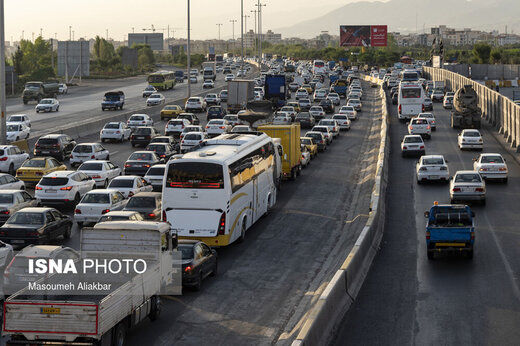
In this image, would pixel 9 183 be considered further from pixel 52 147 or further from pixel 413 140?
pixel 413 140

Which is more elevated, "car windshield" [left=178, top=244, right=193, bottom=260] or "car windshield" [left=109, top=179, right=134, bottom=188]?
"car windshield" [left=109, top=179, right=134, bottom=188]

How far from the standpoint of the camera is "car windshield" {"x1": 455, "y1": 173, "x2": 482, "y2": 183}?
1414 inches

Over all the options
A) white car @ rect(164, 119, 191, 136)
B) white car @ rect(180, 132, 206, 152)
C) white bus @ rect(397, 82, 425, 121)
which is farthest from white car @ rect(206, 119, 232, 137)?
white bus @ rect(397, 82, 425, 121)

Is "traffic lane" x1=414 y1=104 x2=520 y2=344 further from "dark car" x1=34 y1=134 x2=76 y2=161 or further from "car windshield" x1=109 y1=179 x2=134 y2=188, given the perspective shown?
"dark car" x1=34 y1=134 x2=76 y2=161

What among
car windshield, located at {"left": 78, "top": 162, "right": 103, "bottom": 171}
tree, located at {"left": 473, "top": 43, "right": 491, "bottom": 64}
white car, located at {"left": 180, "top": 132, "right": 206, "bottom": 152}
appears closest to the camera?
car windshield, located at {"left": 78, "top": 162, "right": 103, "bottom": 171}

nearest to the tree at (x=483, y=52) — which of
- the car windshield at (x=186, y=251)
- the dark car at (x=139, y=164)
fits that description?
the dark car at (x=139, y=164)

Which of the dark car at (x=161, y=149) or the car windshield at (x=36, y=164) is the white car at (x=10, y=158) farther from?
the dark car at (x=161, y=149)

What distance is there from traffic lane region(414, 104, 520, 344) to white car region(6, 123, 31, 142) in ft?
93.3

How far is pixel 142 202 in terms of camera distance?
99.2ft

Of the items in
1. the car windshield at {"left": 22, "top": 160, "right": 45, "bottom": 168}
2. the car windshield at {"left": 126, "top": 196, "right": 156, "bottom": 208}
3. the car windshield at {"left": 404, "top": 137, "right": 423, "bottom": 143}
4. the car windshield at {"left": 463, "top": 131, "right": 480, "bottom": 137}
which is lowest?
the car windshield at {"left": 126, "top": 196, "right": 156, "bottom": 208}

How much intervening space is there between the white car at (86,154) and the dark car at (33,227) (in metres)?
17.8

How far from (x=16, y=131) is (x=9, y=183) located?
21445mm

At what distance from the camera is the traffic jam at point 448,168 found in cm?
2570

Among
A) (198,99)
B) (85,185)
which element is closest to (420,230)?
(85,185)
